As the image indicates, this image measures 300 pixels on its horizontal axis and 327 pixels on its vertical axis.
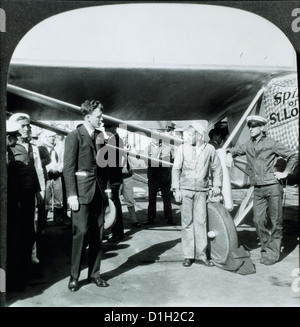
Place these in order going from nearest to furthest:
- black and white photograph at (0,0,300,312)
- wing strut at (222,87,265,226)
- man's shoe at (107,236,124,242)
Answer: black and white photograph at (0,0,300,312) < wing strut at (222,87,265,226) < man's shoe at (107,236,124,242)

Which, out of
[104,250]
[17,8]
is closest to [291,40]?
[17,8]

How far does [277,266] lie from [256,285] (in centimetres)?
71

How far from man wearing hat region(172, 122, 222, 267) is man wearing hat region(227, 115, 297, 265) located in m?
0.49

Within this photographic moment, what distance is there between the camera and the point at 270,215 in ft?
13.0

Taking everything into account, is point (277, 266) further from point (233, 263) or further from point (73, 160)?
point (73, 160)

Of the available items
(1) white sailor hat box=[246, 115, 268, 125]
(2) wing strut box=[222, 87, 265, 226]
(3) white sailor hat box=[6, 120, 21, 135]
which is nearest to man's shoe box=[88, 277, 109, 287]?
(3) white sailor hat box=[6, 120, 21, 135]

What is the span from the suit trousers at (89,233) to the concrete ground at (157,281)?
0.20m

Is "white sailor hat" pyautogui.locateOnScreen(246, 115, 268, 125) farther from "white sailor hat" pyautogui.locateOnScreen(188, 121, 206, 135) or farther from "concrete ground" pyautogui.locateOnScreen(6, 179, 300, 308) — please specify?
"concrete ground" pyautogui.locateOnScreen(6, 179, 300, 308)

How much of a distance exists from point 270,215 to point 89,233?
84.5 inches

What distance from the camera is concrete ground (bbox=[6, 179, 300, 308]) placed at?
280 cm

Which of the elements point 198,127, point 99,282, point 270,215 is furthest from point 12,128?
point 270,215

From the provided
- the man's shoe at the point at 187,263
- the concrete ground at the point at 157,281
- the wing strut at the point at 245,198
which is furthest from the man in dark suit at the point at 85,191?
the wing strut at the point at 245,198

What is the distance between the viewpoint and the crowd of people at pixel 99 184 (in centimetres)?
305

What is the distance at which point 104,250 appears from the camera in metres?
4.59
